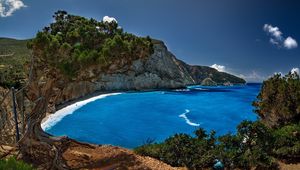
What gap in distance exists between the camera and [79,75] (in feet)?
27.7

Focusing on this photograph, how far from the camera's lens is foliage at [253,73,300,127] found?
10.4 metres

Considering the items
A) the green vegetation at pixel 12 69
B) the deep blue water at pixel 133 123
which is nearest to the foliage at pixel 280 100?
the deep blue water at pixel 133 123

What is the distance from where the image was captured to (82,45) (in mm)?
8664

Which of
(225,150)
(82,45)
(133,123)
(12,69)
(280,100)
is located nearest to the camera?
(225,150)

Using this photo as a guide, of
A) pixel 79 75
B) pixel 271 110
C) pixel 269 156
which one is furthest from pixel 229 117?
pixel 79 75

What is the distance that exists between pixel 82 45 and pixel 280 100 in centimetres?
825

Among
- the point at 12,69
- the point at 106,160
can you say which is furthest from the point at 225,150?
the point at 12,69

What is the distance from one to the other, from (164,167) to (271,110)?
6.41 metres

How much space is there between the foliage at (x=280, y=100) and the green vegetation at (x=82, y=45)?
5.93 metres

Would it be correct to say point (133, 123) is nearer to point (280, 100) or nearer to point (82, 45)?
point (280, 100)

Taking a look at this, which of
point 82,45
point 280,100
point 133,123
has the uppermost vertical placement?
point 82,45

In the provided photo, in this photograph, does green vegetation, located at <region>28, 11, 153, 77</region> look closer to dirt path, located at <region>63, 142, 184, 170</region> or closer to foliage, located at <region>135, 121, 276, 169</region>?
dirt path, located at <region>63, 142, 184, 170</region>

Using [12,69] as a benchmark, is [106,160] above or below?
below

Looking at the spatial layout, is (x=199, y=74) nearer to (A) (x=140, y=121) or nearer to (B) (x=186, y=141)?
(A) (x=140, y=121)
